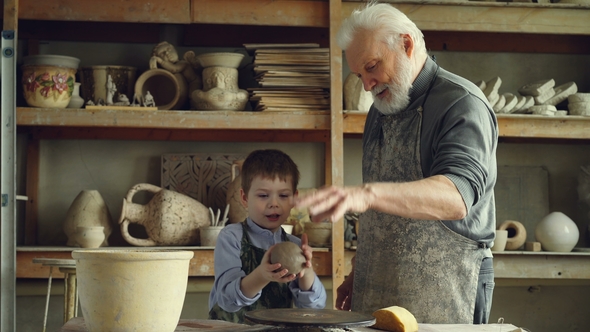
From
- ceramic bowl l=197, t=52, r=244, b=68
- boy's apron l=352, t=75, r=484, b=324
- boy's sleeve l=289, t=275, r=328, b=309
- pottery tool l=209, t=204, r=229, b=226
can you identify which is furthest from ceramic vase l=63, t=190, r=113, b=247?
boy's apron l=352, t=75, r=484, b=324

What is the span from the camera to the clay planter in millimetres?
1246

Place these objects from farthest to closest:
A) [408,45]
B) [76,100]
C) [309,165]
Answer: [309,165] → [76,100] → [408,45]

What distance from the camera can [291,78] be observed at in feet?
11.0

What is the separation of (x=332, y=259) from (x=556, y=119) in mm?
1362

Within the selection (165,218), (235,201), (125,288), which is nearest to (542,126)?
(235,201)

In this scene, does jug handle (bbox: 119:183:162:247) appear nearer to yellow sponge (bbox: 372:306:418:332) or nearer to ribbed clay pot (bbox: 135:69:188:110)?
ribbed clay pot (bbox: 135:69:188:110)

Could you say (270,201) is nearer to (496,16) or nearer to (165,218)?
(165,218)

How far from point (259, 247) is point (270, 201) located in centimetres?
16

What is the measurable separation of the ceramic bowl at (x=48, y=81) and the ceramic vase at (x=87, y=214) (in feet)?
1.65

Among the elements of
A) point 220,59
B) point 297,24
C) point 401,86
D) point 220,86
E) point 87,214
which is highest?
point 297,24

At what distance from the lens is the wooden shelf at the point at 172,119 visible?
3.15 meters

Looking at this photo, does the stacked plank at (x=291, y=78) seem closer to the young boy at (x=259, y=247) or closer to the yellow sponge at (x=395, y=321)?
the young boy at (x=259, y=247)

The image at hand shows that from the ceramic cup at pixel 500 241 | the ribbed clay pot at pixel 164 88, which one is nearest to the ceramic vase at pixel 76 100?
the ribbed clay pot at pixel 164 88

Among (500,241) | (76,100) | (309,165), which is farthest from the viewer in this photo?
(309,165)
